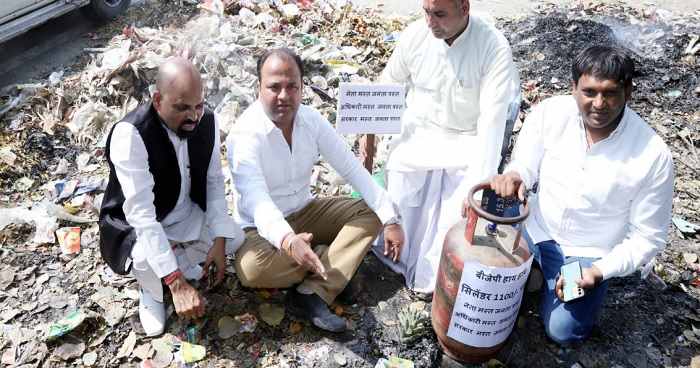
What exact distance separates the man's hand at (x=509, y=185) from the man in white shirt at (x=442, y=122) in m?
0.44

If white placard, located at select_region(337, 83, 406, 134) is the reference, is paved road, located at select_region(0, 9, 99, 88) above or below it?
below

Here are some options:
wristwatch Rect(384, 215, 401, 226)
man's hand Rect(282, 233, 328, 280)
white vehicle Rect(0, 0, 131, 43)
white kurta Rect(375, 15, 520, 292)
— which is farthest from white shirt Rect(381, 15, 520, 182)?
white vehicle Rect(0, 0, 131, 43)

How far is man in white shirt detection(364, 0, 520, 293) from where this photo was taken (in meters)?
3.12

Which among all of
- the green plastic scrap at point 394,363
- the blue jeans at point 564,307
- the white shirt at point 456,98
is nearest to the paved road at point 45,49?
the white shirt at point 456,98

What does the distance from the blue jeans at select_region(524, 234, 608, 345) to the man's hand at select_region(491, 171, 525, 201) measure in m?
0.40

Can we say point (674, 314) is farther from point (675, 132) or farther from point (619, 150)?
point (675, 132)

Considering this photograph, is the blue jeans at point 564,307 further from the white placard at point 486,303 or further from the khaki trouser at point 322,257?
the khaki trouser at point 322,257

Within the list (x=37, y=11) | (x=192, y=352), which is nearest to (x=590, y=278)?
(x=192, y=352)

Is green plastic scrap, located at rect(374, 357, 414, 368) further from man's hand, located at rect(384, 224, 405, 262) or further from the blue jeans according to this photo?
the blue jeans

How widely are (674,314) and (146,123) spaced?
320 cm

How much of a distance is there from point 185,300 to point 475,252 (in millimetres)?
1443

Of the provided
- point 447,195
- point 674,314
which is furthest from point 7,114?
point 674,314

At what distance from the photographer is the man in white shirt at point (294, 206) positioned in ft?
9.01

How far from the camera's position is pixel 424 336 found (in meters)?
2.98
